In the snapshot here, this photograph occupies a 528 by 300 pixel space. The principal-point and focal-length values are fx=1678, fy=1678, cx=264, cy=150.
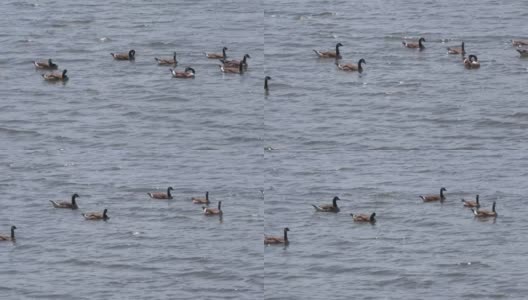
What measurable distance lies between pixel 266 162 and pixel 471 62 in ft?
37.8

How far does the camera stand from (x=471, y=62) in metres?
56.7

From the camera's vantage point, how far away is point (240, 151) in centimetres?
4844

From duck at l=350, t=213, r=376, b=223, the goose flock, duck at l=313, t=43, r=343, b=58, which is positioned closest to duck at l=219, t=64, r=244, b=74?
the goose flock

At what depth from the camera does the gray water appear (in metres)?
40.9

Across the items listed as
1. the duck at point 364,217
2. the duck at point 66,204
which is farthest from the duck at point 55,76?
the duck at point 364,217

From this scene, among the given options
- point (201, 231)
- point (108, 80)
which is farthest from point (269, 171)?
point (108, 80)

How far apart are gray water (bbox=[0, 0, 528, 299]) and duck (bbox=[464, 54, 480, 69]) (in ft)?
1.54

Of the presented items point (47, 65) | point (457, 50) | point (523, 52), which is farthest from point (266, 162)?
point (523, 52)

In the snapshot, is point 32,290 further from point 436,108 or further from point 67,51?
point 67,51

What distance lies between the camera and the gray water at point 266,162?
4088 cm

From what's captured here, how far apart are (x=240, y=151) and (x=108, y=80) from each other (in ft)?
30.0

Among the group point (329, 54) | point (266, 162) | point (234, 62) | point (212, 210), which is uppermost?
point (329, 54)

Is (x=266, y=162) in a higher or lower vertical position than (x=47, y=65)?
lower

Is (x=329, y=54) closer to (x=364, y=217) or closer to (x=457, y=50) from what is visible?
(x=457, y=50)
